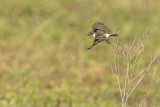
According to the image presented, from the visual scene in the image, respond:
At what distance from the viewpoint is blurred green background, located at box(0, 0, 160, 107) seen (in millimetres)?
8195

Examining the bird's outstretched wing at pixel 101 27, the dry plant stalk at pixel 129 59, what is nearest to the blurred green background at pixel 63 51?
the dry plant stalk at pixel 129 59

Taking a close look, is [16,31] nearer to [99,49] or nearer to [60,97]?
[99,49]

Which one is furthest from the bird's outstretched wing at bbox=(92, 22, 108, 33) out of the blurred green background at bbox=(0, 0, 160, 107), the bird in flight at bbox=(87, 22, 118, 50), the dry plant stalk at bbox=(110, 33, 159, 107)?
the blurred green background at bbox=(0, 0, 160, 107)

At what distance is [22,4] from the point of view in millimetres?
11789

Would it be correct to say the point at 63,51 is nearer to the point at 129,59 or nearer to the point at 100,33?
the point at 129,59

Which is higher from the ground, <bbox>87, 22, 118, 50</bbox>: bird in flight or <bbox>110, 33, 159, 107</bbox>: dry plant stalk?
<bbox>87, 22, 118, 50</bbox>: bird in flight

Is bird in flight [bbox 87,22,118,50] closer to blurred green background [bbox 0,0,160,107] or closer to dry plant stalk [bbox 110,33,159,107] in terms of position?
dry plant stalk [bbox 110,33,159,107]

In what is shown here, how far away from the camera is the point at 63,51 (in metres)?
10.1

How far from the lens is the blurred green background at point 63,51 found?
26.9 ft

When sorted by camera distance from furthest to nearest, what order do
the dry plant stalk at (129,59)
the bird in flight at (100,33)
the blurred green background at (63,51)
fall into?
the blurred green background at (63,51) → the dry plant stalk at (129,59) → the bird in flight at (100,33)

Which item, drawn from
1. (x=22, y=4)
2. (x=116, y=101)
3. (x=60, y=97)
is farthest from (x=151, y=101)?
(x=22, y=4)

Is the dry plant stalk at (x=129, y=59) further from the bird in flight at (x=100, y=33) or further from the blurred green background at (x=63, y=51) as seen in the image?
the blurred green background at (x=63, y=51)

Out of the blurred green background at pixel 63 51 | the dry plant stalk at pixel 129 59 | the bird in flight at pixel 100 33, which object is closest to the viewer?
the bird in flight at pixel 100 33

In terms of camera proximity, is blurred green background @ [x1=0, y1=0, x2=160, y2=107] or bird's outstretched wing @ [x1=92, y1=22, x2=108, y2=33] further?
blurred green background @ [x1=0, y1=0, x2=160, y2=107]
